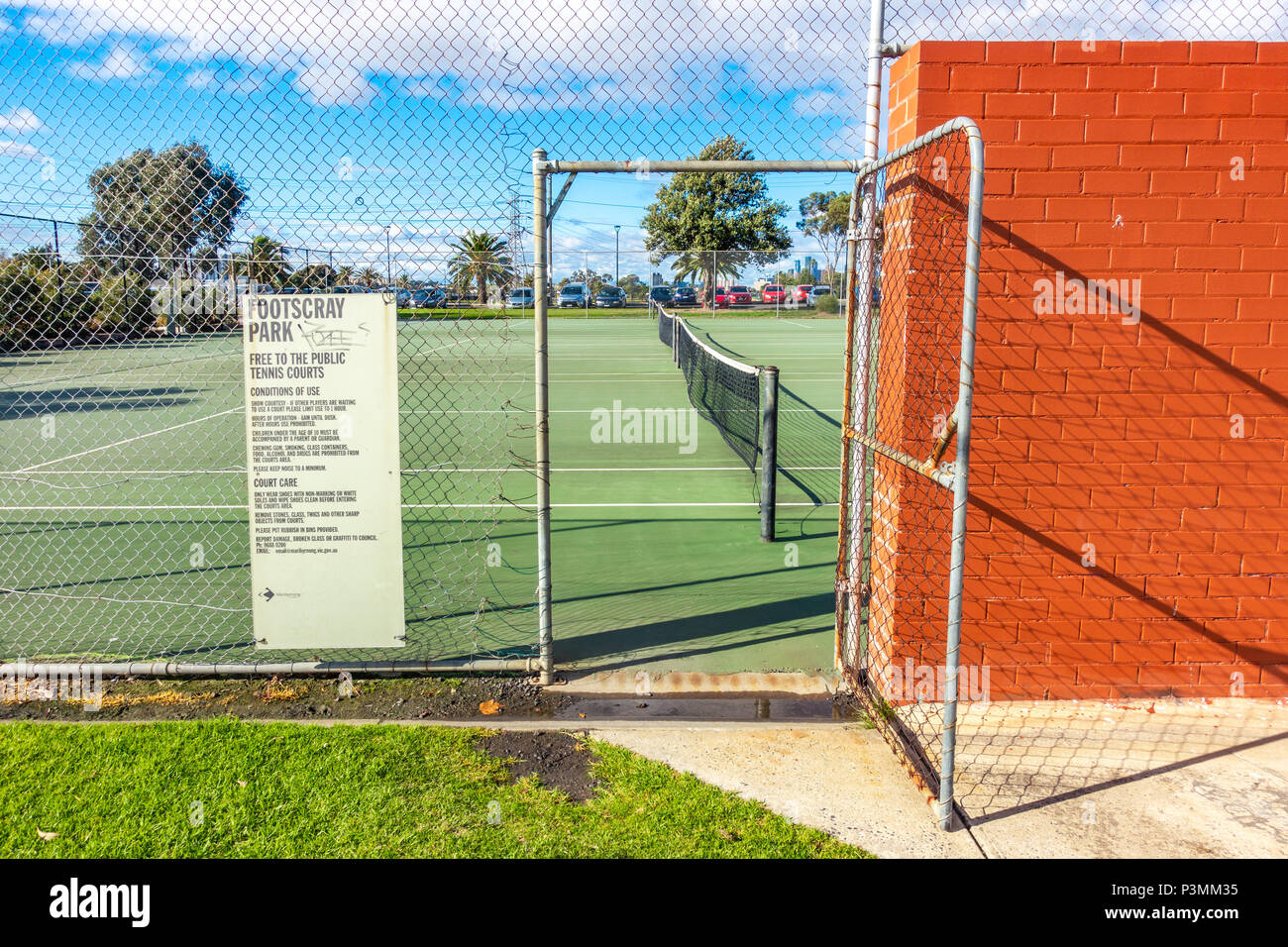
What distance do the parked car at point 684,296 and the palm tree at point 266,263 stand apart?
29982mm

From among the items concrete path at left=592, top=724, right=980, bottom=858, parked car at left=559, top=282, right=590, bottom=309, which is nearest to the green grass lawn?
concrete path at left=592, top=724, right=980, bottom=858

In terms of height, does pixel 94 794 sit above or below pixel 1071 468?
below

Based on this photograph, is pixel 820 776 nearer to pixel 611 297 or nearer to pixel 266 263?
pixel 266 263

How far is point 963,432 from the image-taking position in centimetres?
351

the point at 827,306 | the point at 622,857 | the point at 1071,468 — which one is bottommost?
the point at 622,857

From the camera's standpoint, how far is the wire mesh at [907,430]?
15.0 ft

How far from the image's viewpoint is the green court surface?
581 centimetres

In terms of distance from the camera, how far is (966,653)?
4.89 metres

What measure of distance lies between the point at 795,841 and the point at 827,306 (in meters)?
32.9

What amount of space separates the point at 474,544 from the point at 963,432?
17.2 ft

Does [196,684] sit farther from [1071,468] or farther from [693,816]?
[1071,468]

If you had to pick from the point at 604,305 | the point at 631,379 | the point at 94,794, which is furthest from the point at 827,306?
the point at 94,794

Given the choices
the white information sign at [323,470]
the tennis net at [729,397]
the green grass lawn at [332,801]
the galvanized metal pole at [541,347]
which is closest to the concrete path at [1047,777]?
the green grass lawn at [332,801]

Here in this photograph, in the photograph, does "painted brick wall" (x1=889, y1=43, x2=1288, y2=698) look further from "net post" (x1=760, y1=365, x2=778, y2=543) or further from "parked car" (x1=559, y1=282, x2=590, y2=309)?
"parked car" (x1=559, y1=282, x2=590, y2=309)
